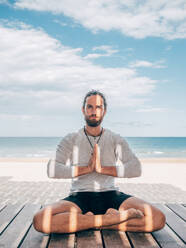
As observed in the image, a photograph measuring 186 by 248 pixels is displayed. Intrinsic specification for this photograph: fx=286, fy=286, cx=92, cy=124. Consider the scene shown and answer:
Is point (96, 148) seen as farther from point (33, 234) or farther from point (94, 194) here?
point (33, 234)

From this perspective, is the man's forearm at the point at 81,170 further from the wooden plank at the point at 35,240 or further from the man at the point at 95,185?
the wooden plank at the point at 35,240

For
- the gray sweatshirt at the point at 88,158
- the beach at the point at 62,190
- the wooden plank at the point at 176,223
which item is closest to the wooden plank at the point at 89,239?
the gray sweatshirt at the point at 88,158

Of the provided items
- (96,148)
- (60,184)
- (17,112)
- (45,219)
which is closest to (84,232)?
(45,219)

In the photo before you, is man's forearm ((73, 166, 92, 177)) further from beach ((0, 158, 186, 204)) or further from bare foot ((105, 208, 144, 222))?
beach ((0, 158, 186, 204))

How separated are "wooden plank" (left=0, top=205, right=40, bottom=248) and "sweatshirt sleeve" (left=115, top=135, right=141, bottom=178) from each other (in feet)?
3.39

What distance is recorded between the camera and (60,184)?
306 inches

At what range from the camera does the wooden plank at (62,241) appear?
2277 millimetres

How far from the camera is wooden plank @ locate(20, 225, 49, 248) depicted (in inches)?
89.7

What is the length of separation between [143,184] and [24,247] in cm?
617

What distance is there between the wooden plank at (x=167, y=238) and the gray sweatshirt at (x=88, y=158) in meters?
0.60

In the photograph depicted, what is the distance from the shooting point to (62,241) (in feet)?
7.77

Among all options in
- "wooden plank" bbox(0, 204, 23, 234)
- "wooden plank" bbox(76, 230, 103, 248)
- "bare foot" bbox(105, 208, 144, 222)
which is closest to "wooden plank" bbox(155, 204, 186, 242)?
"bare foot" bbox(105, 208, 144, 222)

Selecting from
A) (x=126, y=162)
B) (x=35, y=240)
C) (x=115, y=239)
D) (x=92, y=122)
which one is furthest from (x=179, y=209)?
(x=35, y=240)

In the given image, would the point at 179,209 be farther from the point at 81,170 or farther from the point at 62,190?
the point at 62,190
